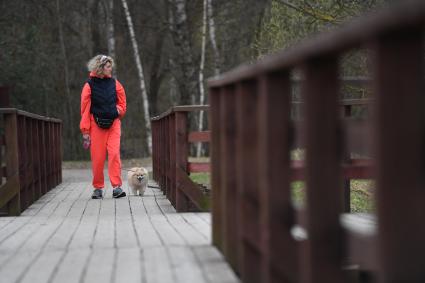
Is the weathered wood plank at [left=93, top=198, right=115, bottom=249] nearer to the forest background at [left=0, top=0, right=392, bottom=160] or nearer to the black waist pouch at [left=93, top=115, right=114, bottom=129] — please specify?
the black waist pouch at [left=93, top=115, right=114, bottom=129]

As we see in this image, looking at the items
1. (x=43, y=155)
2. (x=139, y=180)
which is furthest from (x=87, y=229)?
(x=43, y=155)

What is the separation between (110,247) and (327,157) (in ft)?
10.4

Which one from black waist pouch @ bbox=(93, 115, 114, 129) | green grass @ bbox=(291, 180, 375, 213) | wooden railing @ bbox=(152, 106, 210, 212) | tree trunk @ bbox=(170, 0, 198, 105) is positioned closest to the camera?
wooden railing @ bbox=(152, 106, 210, 212)

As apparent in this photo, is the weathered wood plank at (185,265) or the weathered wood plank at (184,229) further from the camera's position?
the weathered wood plank at (184,229)

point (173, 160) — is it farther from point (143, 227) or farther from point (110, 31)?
point (110, 31)

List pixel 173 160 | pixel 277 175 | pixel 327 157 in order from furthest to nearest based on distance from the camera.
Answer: pixel 173 160 < pixel 277 175 < pixel 327 157

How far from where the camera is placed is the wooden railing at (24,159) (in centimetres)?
852

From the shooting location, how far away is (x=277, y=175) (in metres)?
3.44

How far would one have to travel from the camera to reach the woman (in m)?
10.5

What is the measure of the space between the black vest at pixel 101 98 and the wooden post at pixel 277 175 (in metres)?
7.15

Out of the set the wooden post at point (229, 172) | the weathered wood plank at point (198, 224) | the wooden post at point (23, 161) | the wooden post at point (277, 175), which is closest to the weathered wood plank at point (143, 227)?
the weathered wood plank at point (198, 224)

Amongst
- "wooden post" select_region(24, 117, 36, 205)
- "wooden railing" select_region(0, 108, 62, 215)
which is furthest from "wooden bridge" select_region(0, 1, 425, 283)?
"wooden post" select_region(24, 117, 36, 205)

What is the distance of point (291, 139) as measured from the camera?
11.3 ft

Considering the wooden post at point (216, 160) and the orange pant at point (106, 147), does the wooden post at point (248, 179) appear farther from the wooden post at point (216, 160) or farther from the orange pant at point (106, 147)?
the orange pant at point (106, 147)
